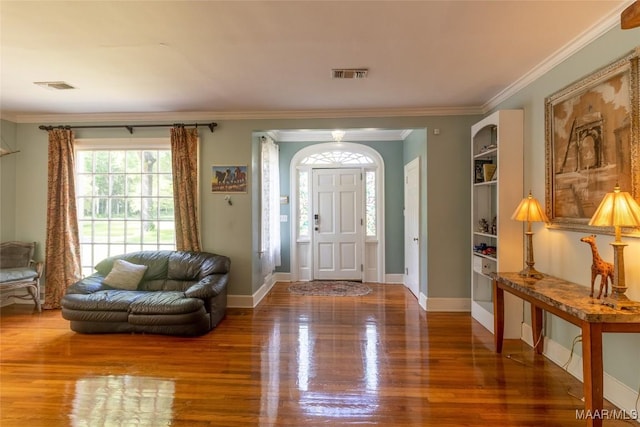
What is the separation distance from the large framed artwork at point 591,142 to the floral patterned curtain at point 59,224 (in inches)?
223

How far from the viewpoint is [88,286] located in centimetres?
378

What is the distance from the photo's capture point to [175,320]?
11.2 feet

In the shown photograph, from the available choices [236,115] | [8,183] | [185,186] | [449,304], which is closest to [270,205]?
[185,186]

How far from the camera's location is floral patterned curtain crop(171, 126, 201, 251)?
14.3 feet

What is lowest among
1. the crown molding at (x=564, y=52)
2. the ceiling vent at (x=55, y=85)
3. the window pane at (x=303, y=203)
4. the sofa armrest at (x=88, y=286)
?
the sofa armrest at (x=88, y=286)

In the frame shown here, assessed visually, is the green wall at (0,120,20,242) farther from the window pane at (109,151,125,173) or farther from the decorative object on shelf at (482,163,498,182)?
the decorative object on shelf at (482,163,498,182)

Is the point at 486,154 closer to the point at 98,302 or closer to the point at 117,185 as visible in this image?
the point at 98,302

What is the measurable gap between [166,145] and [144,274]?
5.85 ft

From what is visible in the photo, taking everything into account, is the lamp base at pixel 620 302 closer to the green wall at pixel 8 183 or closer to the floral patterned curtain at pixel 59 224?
the floral patterned curtain at pixel 59 224

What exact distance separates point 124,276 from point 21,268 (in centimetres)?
155

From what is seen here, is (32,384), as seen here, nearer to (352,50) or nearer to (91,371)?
(91,371)

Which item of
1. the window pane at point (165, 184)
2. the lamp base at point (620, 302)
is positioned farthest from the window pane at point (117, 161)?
the lamp base at point (620, 302)

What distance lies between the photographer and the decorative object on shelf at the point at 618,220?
184 cm

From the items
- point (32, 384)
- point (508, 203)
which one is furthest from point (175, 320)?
point (508, 203)
